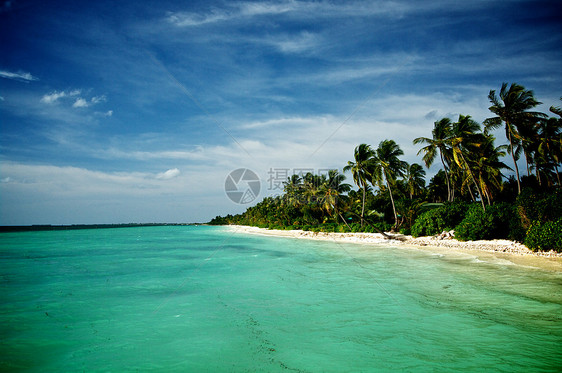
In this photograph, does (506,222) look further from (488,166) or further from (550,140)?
(550,140)

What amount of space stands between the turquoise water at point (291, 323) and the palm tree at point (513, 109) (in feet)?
60.0

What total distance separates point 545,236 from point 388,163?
19.2 metres

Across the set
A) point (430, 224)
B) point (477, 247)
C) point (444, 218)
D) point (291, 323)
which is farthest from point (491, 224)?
point (291, 323)

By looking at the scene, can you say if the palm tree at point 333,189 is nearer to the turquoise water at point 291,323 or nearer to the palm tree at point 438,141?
the palm tree at point 438,141

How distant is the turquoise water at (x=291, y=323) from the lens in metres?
5.64

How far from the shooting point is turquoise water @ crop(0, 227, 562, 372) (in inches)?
222

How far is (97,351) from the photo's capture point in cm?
632

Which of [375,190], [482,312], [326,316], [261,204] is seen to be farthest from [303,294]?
[261,204]

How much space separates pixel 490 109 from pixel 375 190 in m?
24.7

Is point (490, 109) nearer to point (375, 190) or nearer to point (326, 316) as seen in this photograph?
point (375, 190)

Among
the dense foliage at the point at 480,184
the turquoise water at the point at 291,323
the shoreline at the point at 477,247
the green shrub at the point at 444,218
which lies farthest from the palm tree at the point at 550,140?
the turquoise water at the point at 291,323

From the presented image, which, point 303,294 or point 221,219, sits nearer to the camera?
point 303,294

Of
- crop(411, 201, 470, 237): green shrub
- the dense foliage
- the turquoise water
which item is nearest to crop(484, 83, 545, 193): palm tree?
the dense foliage

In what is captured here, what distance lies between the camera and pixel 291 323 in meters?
7.69
